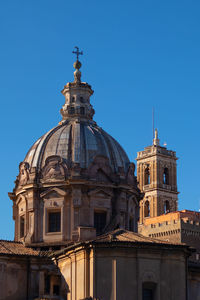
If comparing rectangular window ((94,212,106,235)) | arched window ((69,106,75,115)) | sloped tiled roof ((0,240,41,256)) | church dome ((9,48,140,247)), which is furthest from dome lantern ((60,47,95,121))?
sloped tiled roof ((0,240,41,256))

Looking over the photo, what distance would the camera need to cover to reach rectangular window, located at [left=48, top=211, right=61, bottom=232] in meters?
54.3

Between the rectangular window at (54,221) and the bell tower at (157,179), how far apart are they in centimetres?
8695

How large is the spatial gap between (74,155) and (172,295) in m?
13.5

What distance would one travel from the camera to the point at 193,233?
4523 inches

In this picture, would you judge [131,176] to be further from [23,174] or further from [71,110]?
[23,174]

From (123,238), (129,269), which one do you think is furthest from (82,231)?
(129,269)

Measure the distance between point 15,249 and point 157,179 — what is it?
93.4 m

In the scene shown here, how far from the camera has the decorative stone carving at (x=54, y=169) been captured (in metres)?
55.0

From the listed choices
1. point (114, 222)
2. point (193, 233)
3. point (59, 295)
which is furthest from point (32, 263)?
point (193, 233)

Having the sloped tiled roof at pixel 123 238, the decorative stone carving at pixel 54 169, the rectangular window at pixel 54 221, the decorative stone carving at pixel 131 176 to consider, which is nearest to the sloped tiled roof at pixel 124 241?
the sloped tiled roof at pixel 123 238

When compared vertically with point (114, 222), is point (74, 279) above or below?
below

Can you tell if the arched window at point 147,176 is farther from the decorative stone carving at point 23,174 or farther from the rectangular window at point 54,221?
the rectangular window at point 54,221

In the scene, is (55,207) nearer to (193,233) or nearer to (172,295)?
(172,295)

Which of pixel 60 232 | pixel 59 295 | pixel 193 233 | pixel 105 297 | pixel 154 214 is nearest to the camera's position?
pixel 105 297
